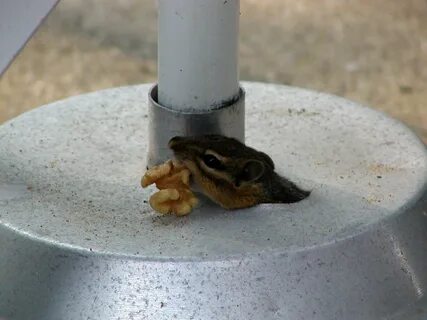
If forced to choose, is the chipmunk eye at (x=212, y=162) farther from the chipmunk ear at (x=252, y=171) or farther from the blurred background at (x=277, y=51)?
the blurred background at (x=277, y=51)

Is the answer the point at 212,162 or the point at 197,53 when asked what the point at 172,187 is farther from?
the point at 197,53

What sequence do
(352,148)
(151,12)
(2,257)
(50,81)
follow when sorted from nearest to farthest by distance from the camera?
(2,257) → (352,148) → (50,81) → (151,12)

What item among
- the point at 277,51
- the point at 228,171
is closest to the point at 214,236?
the point at 228,171

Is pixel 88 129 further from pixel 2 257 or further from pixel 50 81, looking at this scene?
pixel 50 81

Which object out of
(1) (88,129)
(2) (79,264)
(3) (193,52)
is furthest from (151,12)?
(2) (79,264)

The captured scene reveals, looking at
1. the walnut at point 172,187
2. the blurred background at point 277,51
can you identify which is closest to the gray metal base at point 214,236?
the walnut at point 172,187

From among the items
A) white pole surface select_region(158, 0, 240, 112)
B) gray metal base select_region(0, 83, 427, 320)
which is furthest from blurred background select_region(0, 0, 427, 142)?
white pole surface select_region(158, 0, 240, 112)

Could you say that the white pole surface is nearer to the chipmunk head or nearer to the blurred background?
the chipmunk head
